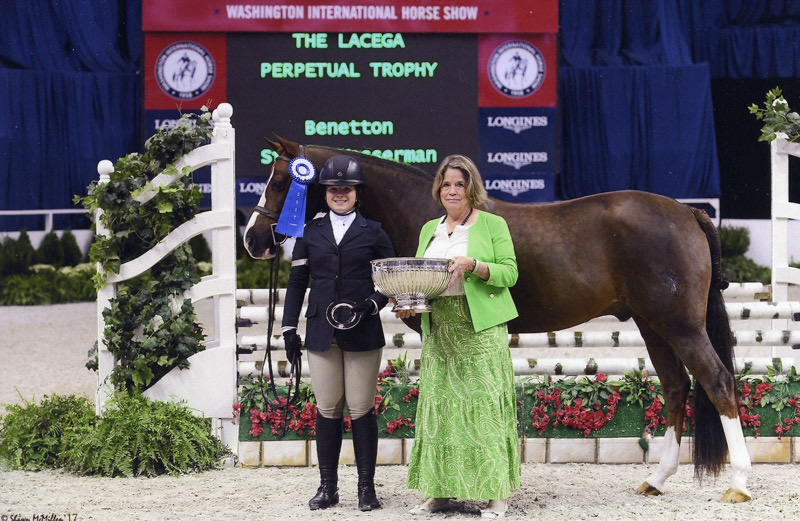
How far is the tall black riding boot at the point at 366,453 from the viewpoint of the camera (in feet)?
13.2

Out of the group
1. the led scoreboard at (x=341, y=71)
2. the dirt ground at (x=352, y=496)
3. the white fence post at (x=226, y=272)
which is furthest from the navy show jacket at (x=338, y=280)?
the led scoreboard at (x=341, y=71)

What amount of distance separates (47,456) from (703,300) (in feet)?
10.9

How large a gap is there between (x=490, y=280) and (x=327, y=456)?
1.06m

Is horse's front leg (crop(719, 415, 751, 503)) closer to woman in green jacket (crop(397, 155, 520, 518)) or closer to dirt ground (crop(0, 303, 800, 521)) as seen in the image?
dirt ground (crop(0, 303, 800, 521))

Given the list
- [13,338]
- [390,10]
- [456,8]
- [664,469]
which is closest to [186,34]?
[390,10]

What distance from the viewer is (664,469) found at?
14.1 feet

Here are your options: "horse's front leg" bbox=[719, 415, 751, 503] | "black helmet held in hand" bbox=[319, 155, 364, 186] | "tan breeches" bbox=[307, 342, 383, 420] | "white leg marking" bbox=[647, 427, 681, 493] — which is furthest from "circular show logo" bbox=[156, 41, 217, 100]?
"horse's front leg" bbox=[719, 415, 751, 503]

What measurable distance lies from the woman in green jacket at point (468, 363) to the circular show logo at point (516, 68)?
5.02m

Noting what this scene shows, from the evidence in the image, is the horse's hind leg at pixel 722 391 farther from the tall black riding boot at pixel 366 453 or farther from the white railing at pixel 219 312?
the white railing at pixel 219 312

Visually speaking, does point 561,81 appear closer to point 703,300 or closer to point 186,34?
point 186,34

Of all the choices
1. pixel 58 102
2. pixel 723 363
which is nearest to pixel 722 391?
pixel 723 363

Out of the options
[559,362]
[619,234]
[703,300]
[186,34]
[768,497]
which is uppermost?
[186,34]

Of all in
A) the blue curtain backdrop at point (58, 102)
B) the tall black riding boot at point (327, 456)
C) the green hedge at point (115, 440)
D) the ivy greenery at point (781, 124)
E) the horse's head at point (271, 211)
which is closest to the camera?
the tall black riding boot at point (327, 456)

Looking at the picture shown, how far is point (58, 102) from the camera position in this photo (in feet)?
37.3
